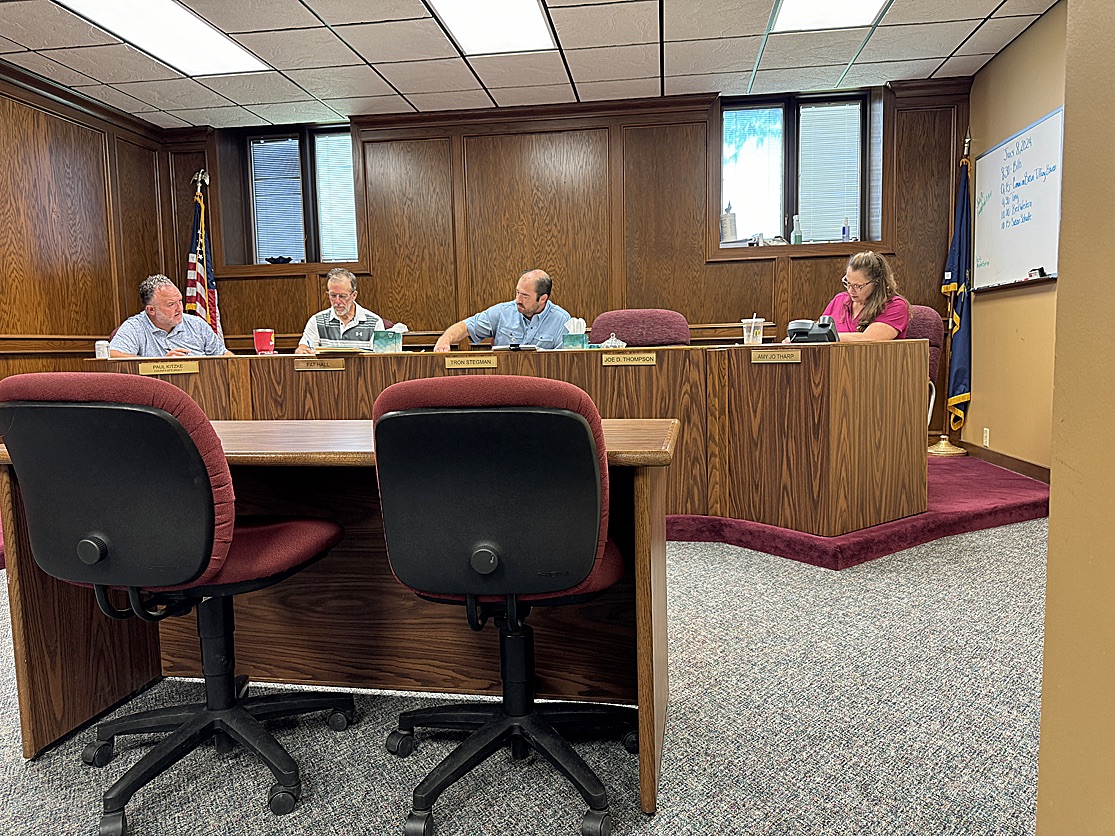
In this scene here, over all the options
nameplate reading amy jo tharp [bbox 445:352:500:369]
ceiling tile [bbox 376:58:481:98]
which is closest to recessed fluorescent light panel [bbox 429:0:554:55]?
ceiling tile [bbox 376:58:481:98]

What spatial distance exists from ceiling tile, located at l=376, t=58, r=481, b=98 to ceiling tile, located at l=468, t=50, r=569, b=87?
0.10 m

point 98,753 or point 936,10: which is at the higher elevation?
point 936,10

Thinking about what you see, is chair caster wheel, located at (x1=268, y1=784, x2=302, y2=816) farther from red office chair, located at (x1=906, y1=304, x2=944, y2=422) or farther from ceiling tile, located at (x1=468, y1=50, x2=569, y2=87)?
red office chair, located at (x1=906, y1=304, x2=944, y2=422)

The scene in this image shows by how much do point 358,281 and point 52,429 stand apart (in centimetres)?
490

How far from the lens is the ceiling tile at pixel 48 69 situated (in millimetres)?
4566

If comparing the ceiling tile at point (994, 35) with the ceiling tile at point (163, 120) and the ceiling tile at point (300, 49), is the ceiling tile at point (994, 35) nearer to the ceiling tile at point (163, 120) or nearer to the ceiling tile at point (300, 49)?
the ceiling tile at point (300, 49)

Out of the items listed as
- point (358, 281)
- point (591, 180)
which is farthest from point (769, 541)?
point (358, 281)

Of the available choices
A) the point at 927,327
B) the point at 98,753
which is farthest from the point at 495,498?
the point at 927,327

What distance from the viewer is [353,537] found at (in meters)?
2.06

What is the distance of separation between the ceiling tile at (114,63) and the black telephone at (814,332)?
13.3ft

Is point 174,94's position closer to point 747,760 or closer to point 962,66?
point 962,66

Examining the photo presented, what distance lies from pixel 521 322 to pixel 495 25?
1673 mm

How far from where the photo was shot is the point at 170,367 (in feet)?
12.0

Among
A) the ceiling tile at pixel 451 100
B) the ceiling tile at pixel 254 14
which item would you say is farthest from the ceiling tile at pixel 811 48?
the ceiling tile at pixel 254 14
